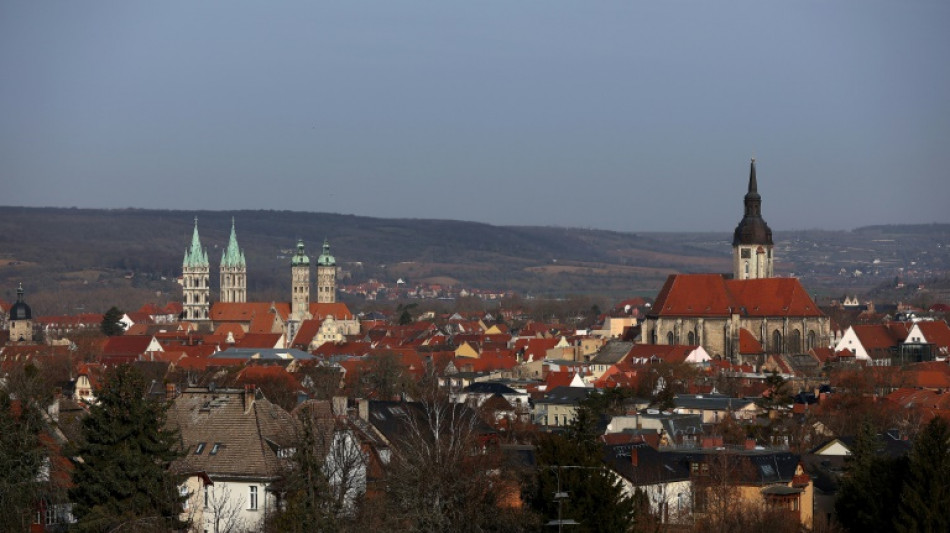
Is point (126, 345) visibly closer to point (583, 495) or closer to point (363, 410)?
point (363, 410)

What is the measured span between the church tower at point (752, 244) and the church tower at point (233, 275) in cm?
7985

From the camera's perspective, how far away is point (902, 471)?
35.2m

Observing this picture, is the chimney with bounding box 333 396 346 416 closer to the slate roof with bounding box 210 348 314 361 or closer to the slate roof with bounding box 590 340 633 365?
the slate roof with bounding box 590 340 633 365

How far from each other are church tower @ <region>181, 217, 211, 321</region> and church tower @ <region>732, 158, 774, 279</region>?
227ft

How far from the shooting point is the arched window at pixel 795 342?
375ft

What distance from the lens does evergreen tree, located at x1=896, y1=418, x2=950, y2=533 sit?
104ft

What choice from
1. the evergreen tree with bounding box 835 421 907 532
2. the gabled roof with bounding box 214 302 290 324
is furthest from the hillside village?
the gabled roof with bounding box 214 302 290 324

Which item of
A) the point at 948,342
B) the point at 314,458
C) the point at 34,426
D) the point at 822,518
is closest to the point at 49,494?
the point at 34,426

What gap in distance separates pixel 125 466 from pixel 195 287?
15524 centimetres

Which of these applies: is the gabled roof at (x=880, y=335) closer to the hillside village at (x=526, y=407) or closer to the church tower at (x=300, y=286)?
the hillside village at (x=526, y=407)

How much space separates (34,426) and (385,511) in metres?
7.69

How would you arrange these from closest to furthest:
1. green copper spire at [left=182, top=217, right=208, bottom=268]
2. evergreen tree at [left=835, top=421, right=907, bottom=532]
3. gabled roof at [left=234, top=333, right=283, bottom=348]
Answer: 1. evergreen tree at [left=835, top=421, right=907, bottom=532]
2. gabled roof at [left=234, top=333, right=283, bottom=348]
3. green copper spire at [left=182, top=217, right=208, bottom=268]

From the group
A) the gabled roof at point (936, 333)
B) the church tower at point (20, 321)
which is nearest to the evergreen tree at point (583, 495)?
the gabled roof at point (936, 333)

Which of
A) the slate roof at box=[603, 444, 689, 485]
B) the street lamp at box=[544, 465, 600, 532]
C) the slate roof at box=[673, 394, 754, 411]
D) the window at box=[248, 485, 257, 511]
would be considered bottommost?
the slate roof at box=[673, 394, 754, 411]
